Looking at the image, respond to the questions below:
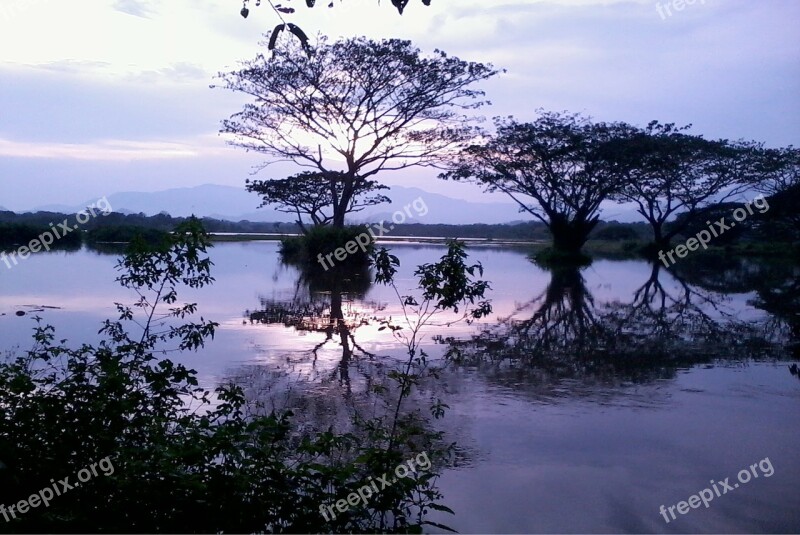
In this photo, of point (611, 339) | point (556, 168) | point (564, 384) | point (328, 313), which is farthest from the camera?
point (556, 168)

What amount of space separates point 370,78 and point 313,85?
7.33ft

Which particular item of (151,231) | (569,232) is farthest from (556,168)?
(151,231)

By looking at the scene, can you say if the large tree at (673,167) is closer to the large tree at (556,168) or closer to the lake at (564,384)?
the large tree at (556,168)

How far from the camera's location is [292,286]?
760 inches

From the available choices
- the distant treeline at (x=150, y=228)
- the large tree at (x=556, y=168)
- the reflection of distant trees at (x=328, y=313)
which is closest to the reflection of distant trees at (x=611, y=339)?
the reflection of distant trees at (x=328, y=313)

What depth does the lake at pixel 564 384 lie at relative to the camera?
4.70m

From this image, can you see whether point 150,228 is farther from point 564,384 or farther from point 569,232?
point 564,384

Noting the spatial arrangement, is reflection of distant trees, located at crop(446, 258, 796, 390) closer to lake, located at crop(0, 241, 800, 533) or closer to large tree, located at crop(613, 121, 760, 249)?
lake, located at crop(0, 241, 800, 533)

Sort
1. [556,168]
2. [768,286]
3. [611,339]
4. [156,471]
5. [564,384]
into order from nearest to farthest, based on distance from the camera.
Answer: [156,471] → [564,384] → [611,339] → [768,286] → [556,168]

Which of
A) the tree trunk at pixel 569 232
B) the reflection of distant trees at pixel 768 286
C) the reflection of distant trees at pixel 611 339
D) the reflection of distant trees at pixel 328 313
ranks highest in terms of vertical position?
the tree trunk at pixel 569 232

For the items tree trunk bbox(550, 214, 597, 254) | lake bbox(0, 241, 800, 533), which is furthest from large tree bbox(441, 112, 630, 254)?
lake bbox(0, 241, 800, 533)

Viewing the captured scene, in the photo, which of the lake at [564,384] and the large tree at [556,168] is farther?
the large tree at [556,168]

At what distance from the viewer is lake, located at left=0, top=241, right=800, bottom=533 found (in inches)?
185

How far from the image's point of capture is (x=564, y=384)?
805 centimetres
